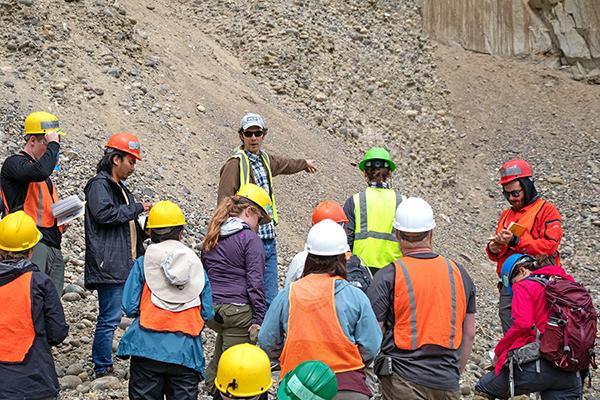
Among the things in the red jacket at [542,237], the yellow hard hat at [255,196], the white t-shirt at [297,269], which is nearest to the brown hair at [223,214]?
the yellow hard hat at [255,196]

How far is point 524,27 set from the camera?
19.1m

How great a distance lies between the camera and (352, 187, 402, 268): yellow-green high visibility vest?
607 centimetres

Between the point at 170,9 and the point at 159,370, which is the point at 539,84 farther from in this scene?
the point at 159,370

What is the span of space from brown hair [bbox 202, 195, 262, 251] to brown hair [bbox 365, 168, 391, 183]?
3.72ft

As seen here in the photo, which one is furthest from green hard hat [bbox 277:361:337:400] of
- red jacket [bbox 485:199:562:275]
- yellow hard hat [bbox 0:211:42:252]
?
red jacket [bbox 485:199:562:275]

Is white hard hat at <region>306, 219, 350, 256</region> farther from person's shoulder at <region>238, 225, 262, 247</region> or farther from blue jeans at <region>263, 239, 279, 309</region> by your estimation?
A: blue jeans at <region>263, 239, 279, 309</region>

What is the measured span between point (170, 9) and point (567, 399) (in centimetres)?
1230

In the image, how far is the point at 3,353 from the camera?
4.46 meters

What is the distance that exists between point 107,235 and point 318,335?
88.4 inches

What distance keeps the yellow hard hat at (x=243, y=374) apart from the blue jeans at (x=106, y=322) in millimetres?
2362

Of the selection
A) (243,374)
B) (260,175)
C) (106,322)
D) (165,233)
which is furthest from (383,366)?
(260,175)

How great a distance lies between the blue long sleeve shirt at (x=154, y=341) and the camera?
4762mm

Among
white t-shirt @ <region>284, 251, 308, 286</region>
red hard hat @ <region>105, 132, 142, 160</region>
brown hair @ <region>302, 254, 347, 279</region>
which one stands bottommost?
white t-shirt @ <region>284, 251, 308, 286</region>

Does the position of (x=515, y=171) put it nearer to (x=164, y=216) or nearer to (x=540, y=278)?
(x=540, y=278)
